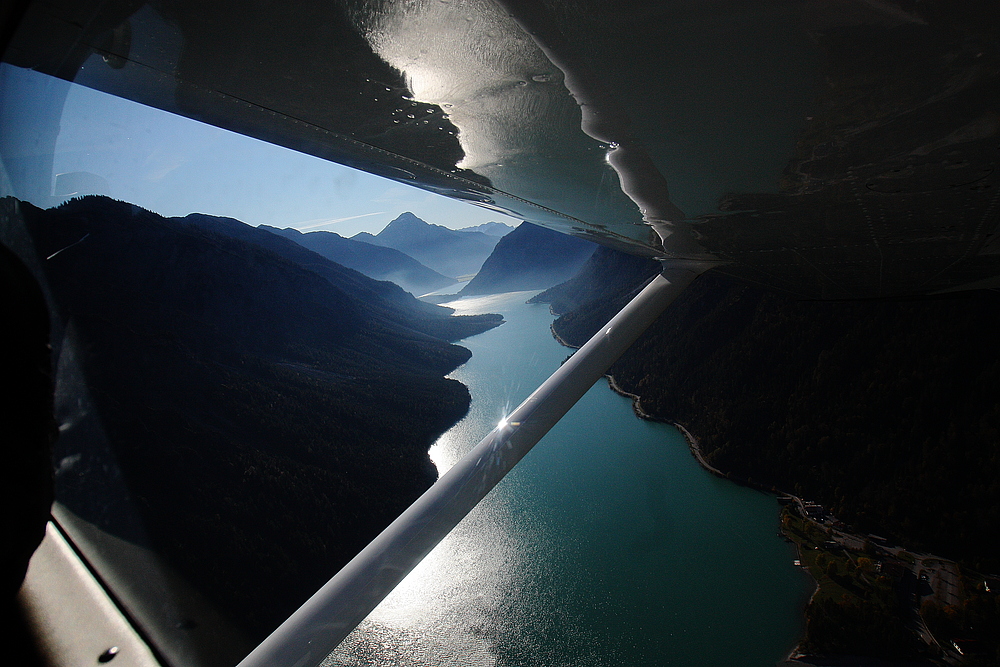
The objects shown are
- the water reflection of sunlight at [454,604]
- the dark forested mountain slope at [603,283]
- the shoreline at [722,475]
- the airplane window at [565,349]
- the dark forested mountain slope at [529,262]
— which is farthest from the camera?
the dark forested mountain slope at [529,262]

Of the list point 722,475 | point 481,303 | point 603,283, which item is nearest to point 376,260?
point 481,303

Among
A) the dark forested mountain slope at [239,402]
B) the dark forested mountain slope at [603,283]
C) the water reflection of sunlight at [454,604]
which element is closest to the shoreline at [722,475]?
the water reflection of sunlight at [454,604]

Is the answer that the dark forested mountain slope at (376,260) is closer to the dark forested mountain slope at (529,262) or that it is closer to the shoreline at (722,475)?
the dark forested mountain slope at (529,262)

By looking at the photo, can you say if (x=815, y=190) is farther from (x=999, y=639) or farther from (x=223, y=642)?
(x=223, y=642)

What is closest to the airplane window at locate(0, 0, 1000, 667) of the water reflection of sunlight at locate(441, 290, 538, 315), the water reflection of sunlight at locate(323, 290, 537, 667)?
the water reflection of sunlight at locate(323, 290, 537, 667)

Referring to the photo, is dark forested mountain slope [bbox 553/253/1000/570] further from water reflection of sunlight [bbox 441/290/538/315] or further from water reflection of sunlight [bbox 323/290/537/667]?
water reflection of sunlight [bbox 441/290/538/315]

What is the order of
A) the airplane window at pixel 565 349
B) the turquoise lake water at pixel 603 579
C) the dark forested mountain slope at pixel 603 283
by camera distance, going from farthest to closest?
the dark forested mountain slope at pixel 603 283 → the turquoise lake water at pixel 603 579 → the airplane window at pixel 565 349

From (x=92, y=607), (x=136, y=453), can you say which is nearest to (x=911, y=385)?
(x=92, y=607)
